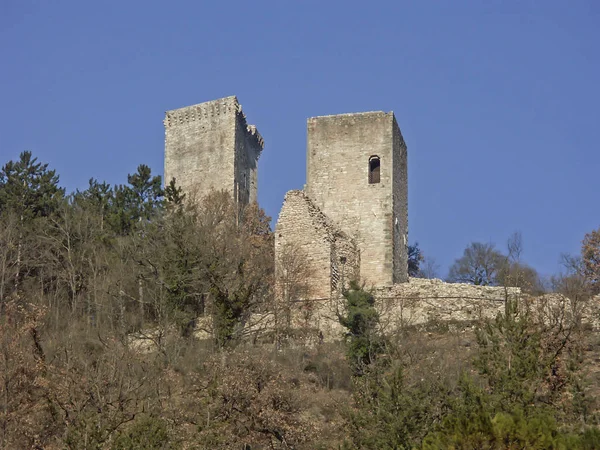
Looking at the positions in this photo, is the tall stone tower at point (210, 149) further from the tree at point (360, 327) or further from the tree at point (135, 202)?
the tree at point (360, 327)

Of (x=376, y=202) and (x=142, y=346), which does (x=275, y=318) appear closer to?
(x=142, y=346)

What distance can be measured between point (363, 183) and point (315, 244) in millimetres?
3206

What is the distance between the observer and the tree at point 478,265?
50188mm

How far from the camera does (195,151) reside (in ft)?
155

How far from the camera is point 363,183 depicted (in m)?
35.2

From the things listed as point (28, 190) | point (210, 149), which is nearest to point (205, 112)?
point (210, 149)

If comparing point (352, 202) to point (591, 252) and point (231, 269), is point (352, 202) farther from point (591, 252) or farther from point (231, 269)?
point (591, 252)

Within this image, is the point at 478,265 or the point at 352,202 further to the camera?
the point at 478,265

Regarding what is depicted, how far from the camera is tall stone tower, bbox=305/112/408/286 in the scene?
34.6 m

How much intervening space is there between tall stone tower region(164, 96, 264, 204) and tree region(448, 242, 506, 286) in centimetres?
1074

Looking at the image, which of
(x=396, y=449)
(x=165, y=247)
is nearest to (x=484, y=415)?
(x=396, y=449)

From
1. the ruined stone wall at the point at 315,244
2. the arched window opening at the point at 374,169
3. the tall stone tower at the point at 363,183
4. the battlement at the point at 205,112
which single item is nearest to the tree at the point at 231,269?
the ruined stone wall at the point at 315,244

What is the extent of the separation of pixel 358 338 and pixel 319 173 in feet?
31.0

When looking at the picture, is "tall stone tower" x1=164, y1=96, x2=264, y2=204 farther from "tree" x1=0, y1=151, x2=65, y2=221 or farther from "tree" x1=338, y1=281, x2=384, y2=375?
"tree" x1=338, y1=281, x2=384, y2=375
